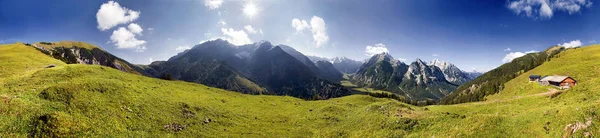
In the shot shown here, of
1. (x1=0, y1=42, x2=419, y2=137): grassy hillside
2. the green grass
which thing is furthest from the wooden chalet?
(x1=0, y1=42, x2=419, y2=137): grassy hillside

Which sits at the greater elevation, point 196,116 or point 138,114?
point 138,114

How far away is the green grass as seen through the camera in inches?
1026

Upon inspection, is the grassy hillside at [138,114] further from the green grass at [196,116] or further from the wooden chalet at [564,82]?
the wooden chalet at [564,82]

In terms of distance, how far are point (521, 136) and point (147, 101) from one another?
50296mm

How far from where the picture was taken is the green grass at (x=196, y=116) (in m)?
26.1

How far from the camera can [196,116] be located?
1735 inches

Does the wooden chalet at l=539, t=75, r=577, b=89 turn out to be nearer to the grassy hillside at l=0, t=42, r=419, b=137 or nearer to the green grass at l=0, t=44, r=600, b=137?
the green grass at l=0, t=44, r=600, b=137

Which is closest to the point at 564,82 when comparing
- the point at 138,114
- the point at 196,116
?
the point at 196,116

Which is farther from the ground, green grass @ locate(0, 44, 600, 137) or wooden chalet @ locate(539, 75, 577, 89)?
wooden chalet @ locate(539, 75, 577, 89)

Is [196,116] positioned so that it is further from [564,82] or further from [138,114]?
[564,82]

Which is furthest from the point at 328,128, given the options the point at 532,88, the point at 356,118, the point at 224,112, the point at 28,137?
the point at 532,88

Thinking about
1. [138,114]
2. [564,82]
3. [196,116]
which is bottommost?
[196,116]

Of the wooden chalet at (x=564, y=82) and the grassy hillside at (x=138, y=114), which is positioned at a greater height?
the wooden chalet at (x=564, y=82)

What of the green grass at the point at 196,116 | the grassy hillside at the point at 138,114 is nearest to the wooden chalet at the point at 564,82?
the green grass at the point at 196,116
